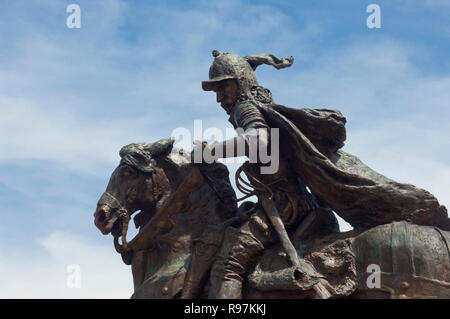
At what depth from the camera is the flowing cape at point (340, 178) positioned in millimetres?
7441

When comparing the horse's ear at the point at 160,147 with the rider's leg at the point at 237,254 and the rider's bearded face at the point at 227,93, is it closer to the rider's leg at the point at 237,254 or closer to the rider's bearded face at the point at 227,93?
the rider's bearded face at the point at 227,93

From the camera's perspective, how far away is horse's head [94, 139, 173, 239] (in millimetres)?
8500

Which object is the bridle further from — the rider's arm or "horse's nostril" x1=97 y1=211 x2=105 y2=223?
the rider's arm

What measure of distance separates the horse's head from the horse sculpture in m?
0.01

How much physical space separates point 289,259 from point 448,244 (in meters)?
1.55

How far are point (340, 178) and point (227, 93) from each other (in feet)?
5.53

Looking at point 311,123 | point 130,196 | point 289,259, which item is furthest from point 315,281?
point 130,196

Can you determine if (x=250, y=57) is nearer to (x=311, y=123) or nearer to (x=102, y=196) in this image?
(x=311, y=123)

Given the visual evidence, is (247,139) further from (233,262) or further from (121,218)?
(121,218)

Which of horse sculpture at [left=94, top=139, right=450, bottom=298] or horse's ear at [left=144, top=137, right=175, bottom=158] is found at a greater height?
horse's ear at [left=144, top=137, right=175, bottom=158]

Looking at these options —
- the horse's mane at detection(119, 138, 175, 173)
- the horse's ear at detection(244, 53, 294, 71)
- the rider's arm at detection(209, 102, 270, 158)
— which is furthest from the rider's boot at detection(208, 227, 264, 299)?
the horse's ear at detection(244, 53, 294, 71)

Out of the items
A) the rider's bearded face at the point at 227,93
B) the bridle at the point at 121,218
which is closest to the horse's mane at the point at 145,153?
the bridle at the point at 121,218

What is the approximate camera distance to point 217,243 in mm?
7926
